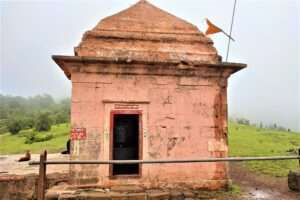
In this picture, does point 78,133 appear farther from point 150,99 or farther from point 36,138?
point 36,138

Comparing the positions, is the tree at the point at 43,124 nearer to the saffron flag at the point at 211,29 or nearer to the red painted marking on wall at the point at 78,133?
the red painted marking on wall at the point at 78,133

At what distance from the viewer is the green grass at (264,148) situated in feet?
40.4

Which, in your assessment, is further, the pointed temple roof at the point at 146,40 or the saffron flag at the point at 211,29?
the saffron flag at the point at 211,29

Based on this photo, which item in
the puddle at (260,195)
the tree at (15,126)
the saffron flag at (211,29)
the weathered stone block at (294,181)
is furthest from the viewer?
the tree at (15,126)

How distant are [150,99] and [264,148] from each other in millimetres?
12588

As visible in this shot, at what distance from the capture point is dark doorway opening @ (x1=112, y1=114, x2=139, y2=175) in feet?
28.9

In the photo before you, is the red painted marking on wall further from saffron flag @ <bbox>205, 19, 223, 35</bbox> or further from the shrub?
the shrub

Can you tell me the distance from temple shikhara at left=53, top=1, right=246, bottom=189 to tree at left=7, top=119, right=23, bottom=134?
2527 cm

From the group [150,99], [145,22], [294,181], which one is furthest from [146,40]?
[294,181]

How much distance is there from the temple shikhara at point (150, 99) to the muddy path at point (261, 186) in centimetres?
101

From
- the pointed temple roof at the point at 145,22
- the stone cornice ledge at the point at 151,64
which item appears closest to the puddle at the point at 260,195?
the stone cornice ledge at the point at 151,64

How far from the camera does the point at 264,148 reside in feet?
58.7

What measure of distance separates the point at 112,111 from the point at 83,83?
3.67 feet

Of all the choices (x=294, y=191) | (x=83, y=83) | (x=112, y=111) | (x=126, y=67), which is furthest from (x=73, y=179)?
(x=294, y=191)
